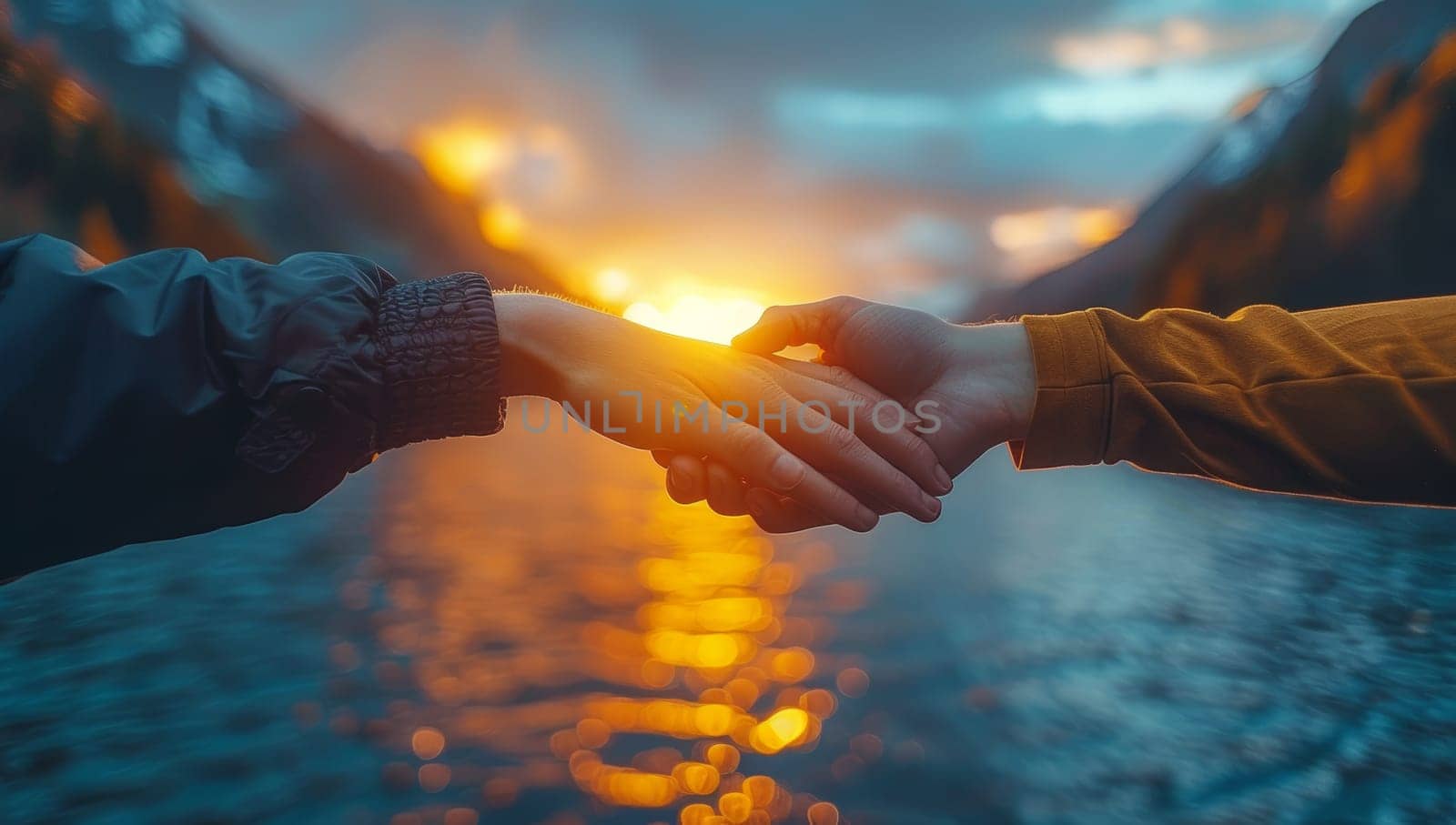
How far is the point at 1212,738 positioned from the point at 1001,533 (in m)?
9.01

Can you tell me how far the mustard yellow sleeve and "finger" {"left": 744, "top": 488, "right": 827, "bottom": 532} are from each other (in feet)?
2.97

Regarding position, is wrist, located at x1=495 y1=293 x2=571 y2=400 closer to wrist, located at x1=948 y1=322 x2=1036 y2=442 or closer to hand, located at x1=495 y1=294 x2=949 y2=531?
hand, located at x1=495 y1=294 x2=949 y2=531

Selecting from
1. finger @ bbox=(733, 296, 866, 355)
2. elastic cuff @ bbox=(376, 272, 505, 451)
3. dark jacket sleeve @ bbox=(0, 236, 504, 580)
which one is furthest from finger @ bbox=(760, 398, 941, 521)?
dark jacket sleeve @ bbox=(0, 236, 504, 580)

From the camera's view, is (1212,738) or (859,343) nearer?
(859,343)

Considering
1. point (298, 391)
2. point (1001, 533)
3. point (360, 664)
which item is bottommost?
point (360, 664)

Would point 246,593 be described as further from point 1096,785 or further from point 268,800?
point 1096,785

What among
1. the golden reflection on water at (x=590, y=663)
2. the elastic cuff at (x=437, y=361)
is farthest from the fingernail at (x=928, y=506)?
the golden reflection on water at (x=590, y=663)

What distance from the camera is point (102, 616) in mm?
11719

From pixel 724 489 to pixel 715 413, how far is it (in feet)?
1.13

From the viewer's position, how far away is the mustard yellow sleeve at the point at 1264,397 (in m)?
2.68

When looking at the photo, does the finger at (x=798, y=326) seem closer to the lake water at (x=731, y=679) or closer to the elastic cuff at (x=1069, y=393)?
the elastic cuff at (x=1069, y=393)

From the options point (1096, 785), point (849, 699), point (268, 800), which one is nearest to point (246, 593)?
point (268, 800)

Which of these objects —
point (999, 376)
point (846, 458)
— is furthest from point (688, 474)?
point (999, 376)

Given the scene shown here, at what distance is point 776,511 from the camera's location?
3.50 meters
